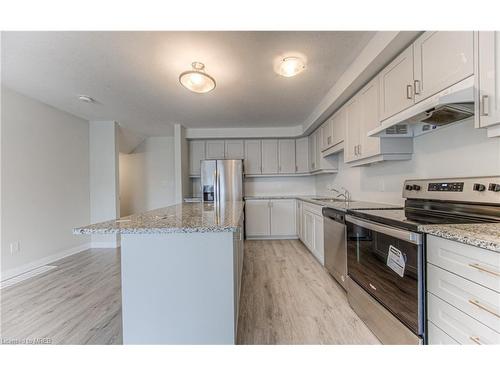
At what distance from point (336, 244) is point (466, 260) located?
1429 mm

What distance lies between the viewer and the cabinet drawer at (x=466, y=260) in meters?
Answer: 0.85

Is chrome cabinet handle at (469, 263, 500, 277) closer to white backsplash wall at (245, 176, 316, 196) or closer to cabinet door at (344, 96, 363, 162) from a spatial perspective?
cabinet door at (344, 96, 363, 162)

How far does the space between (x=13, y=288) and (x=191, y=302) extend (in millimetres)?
2644

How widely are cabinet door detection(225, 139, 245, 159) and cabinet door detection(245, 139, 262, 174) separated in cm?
11

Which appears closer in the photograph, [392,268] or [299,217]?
[392,268]

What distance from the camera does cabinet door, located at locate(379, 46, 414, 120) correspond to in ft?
5.39

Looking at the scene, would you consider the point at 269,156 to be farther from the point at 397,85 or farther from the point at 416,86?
the point at 416,86

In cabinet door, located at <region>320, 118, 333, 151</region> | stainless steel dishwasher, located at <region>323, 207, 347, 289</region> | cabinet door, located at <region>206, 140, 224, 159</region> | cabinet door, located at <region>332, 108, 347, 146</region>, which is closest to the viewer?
stainless steel dishwasher, located at <region>323, 207, 347, 289</region>

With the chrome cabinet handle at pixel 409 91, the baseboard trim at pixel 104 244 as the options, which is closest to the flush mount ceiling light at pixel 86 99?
the baseboard trim at pixel 104 244

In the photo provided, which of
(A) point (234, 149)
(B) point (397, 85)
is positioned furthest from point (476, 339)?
(A) point (234, 149)

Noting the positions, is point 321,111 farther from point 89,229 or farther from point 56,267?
point 56,267

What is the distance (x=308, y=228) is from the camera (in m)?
3.61

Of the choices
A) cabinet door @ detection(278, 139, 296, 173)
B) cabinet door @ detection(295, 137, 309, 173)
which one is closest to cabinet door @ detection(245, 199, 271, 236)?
cabinet door @ detection(278, 139, 296, 173)
